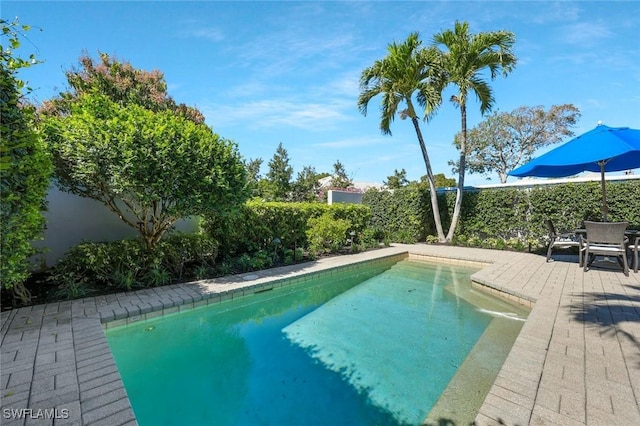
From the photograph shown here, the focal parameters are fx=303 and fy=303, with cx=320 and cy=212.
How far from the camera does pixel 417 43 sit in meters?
10.3

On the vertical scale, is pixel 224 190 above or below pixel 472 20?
below

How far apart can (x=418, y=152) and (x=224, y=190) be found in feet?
28.6

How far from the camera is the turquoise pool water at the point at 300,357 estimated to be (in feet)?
9.21

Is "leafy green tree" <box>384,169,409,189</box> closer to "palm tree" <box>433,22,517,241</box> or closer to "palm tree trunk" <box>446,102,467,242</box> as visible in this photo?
"palm tree trunk" <box>446,102,467,242</box>

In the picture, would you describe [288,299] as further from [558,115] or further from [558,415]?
[558,115]

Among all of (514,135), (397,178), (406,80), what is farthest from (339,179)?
(406,80)

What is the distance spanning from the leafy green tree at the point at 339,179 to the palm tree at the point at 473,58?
635 inches

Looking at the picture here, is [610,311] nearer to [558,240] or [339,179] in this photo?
[558,240]

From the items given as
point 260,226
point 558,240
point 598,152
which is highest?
point 598,152

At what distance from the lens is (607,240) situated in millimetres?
6133

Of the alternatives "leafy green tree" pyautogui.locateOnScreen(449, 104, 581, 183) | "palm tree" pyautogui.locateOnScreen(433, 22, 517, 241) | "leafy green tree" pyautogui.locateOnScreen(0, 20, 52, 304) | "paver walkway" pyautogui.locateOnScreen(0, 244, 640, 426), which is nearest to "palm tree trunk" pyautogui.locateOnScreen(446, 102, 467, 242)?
"palm tree" pyautogui.locateOnScreen(433, 22, 517, 241)

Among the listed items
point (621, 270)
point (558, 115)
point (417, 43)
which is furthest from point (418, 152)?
point (558, 115)

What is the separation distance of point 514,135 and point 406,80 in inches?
876

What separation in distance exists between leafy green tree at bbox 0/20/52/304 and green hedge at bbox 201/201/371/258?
10.1 ft
